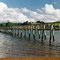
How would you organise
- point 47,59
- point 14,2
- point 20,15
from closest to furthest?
point 47,59, point 14,2, point 20,15

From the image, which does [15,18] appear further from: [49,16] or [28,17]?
[49,16]

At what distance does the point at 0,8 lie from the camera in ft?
7.97

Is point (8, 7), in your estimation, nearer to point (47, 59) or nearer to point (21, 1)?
point (21, 1)

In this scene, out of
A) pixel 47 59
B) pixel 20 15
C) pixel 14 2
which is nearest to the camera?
pixel 47 59

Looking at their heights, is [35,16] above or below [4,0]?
below

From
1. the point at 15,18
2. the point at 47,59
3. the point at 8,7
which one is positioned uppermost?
the point at 8,7

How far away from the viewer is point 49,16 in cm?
→ 284

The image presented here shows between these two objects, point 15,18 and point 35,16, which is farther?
point 35,16

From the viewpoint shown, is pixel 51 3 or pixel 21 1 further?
pixel 51 3

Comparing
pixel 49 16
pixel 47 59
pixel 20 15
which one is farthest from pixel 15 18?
pixel 47 59

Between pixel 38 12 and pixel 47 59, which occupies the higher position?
pixel 38 12

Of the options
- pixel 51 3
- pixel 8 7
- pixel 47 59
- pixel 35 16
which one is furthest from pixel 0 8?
pixel 47 59

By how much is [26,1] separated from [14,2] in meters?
0.22

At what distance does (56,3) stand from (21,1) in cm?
59
